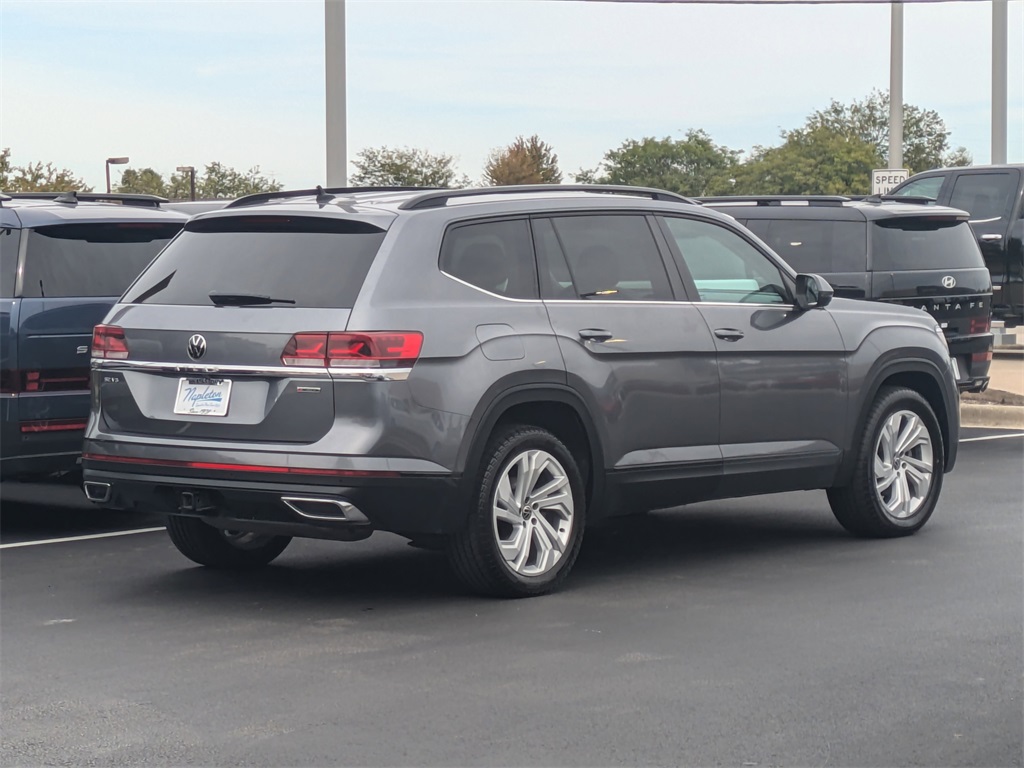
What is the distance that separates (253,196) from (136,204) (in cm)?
356

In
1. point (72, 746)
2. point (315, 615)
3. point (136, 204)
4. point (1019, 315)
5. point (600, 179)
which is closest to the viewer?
point (72, 746)

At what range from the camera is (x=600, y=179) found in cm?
10619

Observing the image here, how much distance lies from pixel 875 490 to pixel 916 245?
18.7ft

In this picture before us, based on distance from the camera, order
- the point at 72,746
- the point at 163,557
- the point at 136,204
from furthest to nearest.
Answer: the point at 136,204 → the point at 163,557 → the point at 72,746

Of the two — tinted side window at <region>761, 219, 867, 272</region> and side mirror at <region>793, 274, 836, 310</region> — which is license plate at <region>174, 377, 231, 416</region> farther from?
tinted side window at <region>761, 219, 867, 272</region>

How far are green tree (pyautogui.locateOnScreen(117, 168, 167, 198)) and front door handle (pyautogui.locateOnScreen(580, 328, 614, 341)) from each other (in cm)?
6817

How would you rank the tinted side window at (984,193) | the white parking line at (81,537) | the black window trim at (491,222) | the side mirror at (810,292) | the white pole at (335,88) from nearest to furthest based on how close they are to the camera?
1. the black window trim at (491,222)
2. the side mirror at (810,292)
3. the white parking line at (81,537)
4. the white pole at (335,88)
5. the tinted side window at (984,193)

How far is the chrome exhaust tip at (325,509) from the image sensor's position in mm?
7152

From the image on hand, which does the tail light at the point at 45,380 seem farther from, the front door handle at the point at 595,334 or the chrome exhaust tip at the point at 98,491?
the front door handle at the point at 595,334

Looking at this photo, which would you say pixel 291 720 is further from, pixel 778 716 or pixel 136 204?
pixel 136 204

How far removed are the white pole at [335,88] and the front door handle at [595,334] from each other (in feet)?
26.7

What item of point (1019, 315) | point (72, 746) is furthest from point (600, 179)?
point (72, 746)

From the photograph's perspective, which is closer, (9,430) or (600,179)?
(9,430)

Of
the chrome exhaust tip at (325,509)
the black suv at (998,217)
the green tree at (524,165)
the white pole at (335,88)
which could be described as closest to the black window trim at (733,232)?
the chrome exhaust tip at (325,509)
